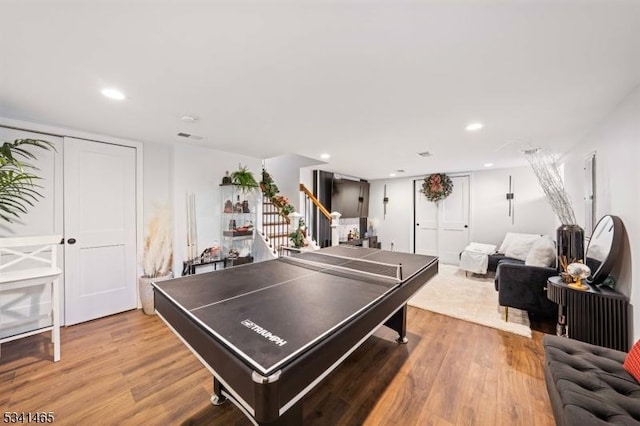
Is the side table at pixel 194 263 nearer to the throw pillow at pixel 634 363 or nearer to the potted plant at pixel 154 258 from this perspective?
the potted plant at pixel 154 258

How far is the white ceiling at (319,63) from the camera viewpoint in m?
1.16

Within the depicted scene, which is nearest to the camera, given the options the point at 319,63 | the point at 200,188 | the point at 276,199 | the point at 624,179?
the point at 319,63

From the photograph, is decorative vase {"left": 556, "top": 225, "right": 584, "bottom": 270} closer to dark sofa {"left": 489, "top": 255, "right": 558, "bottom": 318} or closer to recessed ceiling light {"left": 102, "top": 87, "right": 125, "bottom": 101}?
dark sofa {"left": 489, "top": 255, "right": 558, "bottom": 318}

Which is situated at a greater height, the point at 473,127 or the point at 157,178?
the point at 473,127

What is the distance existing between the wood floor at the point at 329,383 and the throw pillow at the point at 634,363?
1.92 feet

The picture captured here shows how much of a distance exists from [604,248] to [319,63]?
2.96 m

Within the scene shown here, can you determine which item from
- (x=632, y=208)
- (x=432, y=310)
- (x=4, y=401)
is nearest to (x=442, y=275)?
(x=432, y=310)

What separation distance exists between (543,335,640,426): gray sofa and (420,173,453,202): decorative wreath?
4966mm

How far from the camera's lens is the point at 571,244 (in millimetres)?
2412

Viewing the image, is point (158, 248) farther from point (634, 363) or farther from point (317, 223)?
point (634, 363)

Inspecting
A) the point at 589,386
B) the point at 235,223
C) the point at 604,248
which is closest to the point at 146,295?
the point at 235,223

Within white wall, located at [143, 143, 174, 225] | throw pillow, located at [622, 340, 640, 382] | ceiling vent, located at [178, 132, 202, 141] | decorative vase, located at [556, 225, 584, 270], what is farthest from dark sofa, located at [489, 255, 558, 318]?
white wall, located at [143, 143, 174, 225]

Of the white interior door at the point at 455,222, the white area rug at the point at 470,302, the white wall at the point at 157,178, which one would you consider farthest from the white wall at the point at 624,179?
the white wall at the point at 157,178

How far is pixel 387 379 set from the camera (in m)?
1.98
